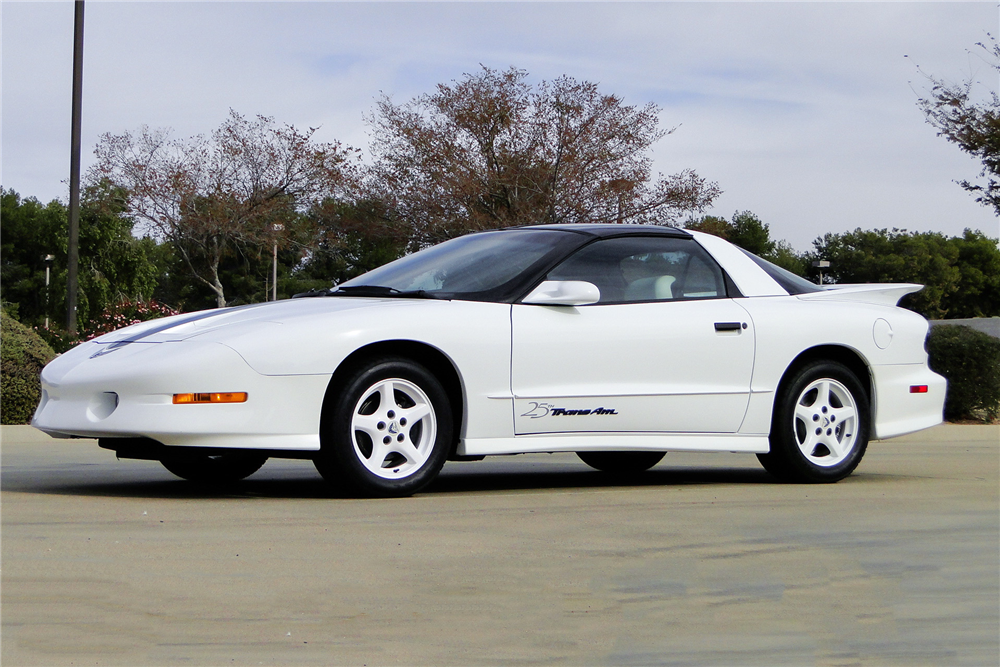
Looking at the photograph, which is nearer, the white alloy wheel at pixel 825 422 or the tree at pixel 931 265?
the white alloy wheel at pixel 825 422

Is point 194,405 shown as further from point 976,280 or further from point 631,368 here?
point 976,280

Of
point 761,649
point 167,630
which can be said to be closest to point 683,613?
point 761,649

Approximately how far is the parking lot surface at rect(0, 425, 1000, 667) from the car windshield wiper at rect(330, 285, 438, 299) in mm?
1104

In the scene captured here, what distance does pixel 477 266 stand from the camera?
747 centimetres

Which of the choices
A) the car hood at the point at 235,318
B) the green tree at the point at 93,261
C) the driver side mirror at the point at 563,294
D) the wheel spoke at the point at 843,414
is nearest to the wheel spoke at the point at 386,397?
the car hood at the point at 235,318

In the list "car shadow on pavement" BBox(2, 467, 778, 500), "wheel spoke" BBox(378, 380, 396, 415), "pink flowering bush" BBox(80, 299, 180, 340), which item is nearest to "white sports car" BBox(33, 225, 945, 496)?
"wheel spoke" BBox(378, 380, 396, 415)

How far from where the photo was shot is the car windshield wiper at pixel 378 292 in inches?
281

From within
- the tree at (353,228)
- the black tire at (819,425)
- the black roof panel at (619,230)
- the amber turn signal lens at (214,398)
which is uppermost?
the tree at (353,228)

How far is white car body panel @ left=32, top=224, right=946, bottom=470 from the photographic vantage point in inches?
251

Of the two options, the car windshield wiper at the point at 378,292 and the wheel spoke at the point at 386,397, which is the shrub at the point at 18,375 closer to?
the car windshield wiper at the point at 378,292

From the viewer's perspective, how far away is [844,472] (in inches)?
320

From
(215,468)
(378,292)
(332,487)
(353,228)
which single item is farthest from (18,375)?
(353,228)

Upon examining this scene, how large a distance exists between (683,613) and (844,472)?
14.1 feet

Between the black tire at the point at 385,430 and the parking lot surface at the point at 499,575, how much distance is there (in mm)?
140
